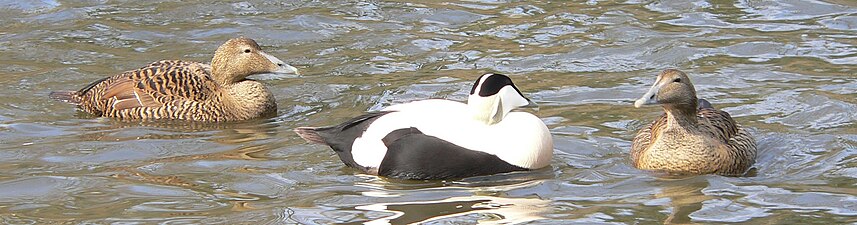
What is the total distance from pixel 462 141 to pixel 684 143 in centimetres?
120

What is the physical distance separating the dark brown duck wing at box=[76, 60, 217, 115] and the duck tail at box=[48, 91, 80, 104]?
0.03 meters

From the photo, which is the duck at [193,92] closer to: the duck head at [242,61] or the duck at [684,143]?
the duck head at [242,61]

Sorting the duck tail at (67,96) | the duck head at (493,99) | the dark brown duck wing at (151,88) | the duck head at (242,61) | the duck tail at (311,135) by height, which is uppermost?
the duck head at (493,99)

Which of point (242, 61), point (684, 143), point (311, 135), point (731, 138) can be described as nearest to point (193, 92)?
point (242, 61)

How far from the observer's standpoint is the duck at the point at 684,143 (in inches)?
324

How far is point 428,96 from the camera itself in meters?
10.6

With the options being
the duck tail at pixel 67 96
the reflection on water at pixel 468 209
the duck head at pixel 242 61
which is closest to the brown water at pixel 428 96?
the reflection on water at pixel 468 209

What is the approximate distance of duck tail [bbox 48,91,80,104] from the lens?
10.6 meters

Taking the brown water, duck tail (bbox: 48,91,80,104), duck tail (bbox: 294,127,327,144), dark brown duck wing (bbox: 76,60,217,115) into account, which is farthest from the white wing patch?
duck tail (bbox: 48,91,80,104)

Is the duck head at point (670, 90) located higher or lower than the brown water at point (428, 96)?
higher

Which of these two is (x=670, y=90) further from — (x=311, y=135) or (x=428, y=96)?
(x=428, y=96)

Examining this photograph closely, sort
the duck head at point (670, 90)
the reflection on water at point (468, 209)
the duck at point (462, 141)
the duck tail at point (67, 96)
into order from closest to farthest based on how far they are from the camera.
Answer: the reflection on water at point (468, 209) → the duck at point (462, 141) → the duck head at point (670, 90) → the duck tail at point (67, 96)

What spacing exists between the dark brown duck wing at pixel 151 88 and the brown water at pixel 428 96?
16cm

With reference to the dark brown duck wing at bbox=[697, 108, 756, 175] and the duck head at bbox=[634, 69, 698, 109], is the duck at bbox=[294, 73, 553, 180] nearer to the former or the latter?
the duck head at bbox=[634, 69, 698, 109]
